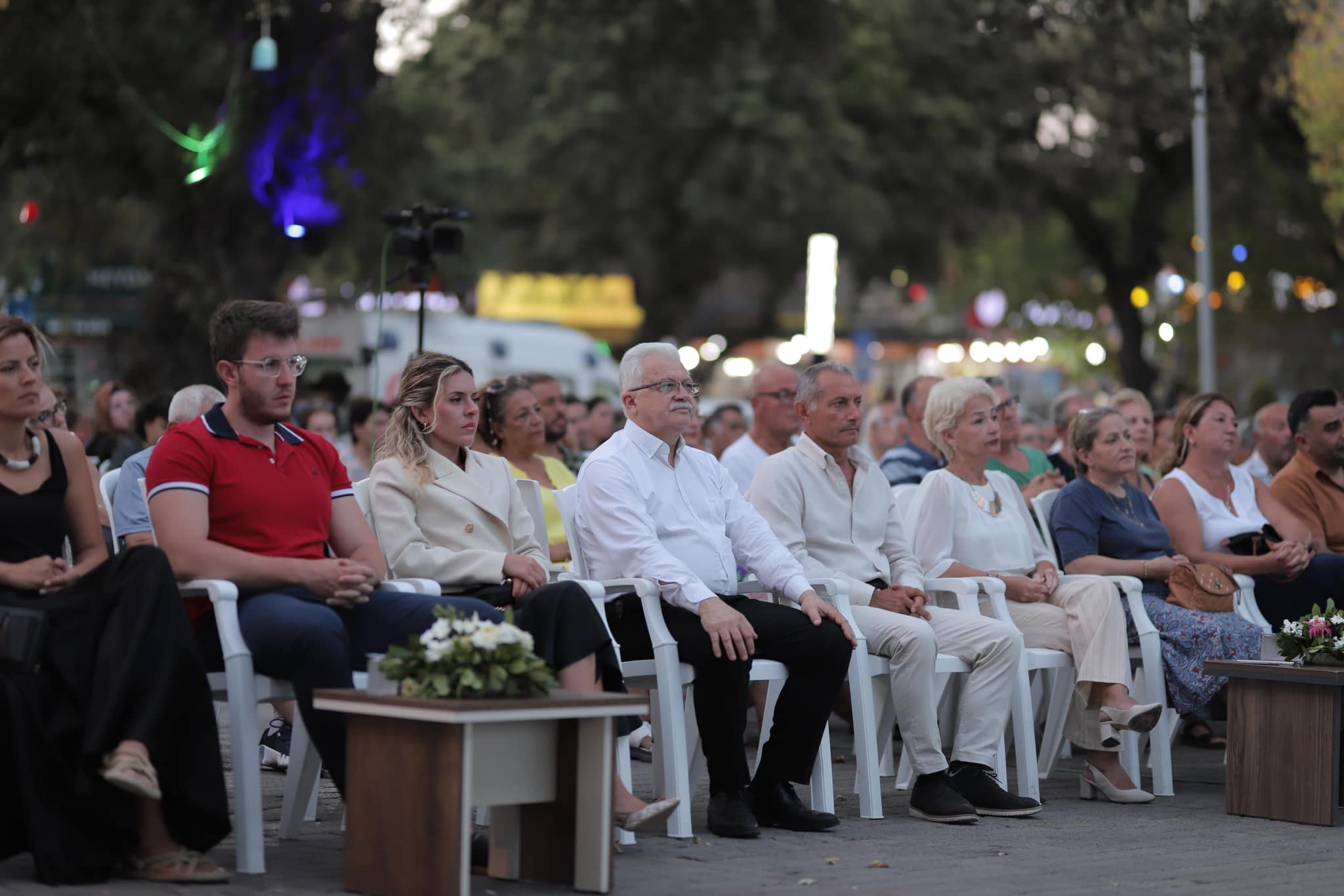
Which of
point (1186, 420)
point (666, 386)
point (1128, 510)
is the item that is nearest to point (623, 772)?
point (666, 386)

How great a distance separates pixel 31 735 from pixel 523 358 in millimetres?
15892

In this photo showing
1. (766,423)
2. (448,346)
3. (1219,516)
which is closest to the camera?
(1219,516)

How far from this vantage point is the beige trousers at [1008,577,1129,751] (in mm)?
7219

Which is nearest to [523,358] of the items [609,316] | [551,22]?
[551,22]

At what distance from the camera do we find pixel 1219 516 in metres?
8.49

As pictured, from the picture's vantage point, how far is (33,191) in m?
20.7

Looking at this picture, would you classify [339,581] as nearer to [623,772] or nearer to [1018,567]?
[623,772]

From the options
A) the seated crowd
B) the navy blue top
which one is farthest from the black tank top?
the navy blue top

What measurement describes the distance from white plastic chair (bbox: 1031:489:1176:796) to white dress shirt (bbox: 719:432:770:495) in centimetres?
227

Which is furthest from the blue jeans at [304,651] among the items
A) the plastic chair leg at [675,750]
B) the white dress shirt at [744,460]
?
the white dress shirt at [744,460]

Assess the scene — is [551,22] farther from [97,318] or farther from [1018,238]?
[1018,238]

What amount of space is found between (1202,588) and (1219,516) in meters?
0.94

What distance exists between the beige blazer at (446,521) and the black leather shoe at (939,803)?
5.33 feet

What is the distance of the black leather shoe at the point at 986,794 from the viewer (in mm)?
6742
